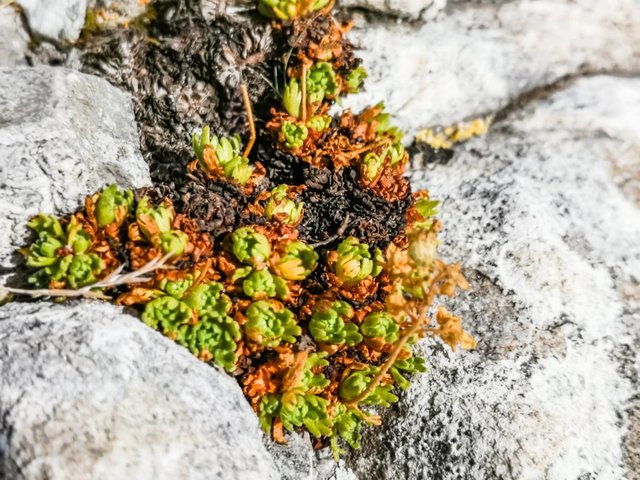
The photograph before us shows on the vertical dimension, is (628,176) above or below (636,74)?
below

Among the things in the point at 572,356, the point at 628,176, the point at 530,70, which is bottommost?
the point at 572,356

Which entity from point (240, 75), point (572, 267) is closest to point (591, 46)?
point (572, 267)

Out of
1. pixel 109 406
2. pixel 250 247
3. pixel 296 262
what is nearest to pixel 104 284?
pixel 109 406

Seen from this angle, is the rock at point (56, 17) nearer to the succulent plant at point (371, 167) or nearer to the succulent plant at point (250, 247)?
the succulent plant at point (250, 247)

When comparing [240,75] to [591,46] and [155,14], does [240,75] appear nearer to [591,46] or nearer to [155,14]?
[155,14]

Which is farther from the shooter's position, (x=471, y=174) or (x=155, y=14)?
(x=471, y=174)

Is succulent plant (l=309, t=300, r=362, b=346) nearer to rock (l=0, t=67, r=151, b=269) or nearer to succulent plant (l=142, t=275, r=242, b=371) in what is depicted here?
succulent plant (l=142, t=275, r=242, b=371)

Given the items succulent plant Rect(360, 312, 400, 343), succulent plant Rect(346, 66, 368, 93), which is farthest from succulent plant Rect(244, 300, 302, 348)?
succulent plant Rect(346, 66, 368, 93)
